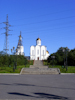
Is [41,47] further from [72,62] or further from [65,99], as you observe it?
[65,99]

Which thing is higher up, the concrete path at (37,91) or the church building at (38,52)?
the church building at (38,52)

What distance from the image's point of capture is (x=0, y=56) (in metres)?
37.2

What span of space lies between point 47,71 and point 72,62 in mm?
20227

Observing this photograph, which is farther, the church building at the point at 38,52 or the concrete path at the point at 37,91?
the church building at the point at 38,52

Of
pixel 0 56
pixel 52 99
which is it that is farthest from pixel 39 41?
pixel 52 99

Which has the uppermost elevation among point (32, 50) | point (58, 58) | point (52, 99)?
point (32, 50)

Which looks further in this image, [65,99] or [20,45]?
[20,45]

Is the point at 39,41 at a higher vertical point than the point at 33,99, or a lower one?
higher

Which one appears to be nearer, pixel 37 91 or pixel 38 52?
pixel 37 91

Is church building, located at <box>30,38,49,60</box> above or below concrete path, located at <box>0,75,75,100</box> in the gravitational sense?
above

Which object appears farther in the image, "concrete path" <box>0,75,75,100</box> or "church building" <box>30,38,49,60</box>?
"church building" <box>30,38,49,60</box>

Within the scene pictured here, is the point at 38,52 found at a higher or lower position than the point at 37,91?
higher

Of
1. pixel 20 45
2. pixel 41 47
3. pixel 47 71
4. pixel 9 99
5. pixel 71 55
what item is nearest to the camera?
pixel 9 99

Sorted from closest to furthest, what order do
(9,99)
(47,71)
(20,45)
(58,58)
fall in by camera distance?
(9,99), (47,71), (58,58), (20,45)
